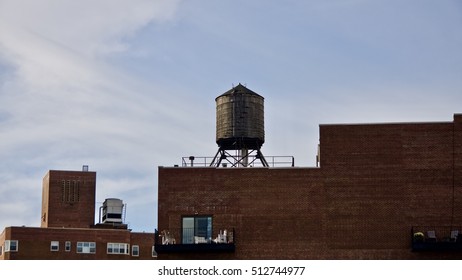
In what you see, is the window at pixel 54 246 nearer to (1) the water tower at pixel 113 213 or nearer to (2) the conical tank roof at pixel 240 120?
(1) the water tower at pixel 113 213

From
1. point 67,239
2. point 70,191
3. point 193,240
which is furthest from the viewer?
point 70,191

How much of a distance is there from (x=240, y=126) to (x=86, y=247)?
45830mm

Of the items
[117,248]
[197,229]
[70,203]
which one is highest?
[70,203]

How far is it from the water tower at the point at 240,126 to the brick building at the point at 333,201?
1345cm

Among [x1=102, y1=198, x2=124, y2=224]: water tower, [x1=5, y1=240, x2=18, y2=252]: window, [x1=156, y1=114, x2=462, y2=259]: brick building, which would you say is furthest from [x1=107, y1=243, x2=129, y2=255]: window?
[x1=156, y1=114, x2=462, y2=259]: brick building

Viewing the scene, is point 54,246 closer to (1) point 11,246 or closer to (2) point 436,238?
(1) point 11,246

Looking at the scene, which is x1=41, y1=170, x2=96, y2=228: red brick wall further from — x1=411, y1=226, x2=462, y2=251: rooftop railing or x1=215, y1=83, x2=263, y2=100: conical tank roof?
x1=411, y1=226, x2=462, y2=251: rooftop railing

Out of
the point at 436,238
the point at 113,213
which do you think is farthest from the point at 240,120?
the point at 113,213

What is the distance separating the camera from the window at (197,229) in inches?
3093

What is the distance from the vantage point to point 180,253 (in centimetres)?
7838

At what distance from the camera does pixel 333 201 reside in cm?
7906

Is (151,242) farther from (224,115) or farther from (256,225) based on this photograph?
(256,225)

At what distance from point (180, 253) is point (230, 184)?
6.11 m
